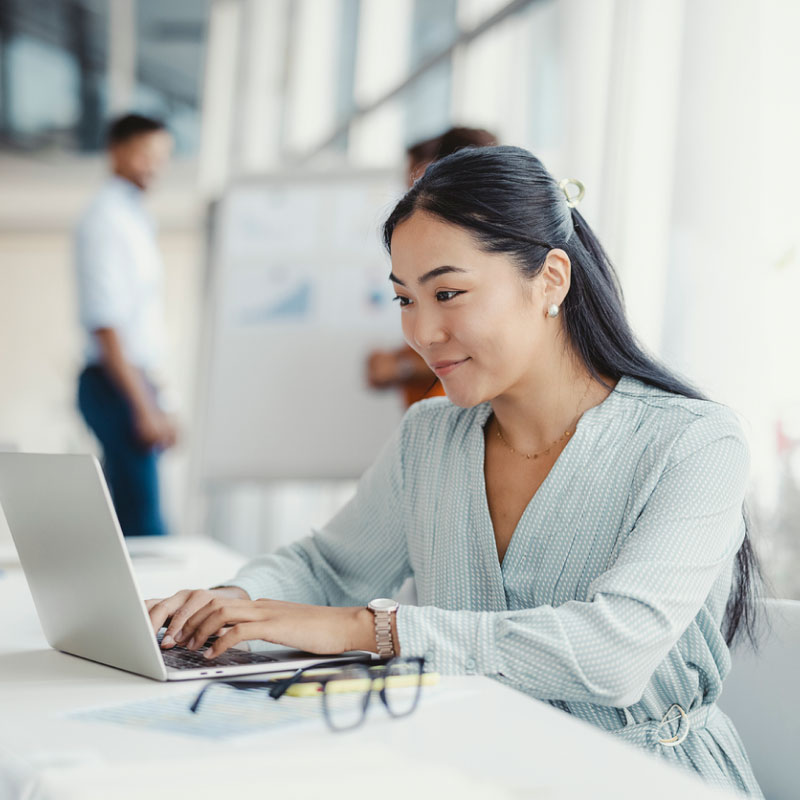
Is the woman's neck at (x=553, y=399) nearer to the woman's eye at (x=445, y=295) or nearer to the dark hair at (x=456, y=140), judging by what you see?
the woman's eye at (x=445, y=295)

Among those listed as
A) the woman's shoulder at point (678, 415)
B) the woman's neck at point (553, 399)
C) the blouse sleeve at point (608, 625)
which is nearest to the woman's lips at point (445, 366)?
the woman's neck at point (553, 399)

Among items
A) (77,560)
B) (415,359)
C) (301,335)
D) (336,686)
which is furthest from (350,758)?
(301,335)

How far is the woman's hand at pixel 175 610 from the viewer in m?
1.08

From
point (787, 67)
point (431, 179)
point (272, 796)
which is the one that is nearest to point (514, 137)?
point (787, 67)

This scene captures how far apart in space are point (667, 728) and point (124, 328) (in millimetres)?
2844

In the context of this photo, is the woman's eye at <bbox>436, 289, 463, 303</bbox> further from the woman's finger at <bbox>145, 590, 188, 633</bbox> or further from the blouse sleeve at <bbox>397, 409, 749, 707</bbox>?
the woman's finger at <bbox>145, 590, 188, 633</bbox>

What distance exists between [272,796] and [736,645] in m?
0.79

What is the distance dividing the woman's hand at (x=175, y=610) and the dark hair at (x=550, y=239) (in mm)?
567

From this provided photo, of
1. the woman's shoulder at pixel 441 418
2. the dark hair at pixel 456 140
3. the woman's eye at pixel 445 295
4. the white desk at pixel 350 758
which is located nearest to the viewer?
the white desk at pixel 350 758

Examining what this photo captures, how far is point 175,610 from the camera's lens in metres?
1.12

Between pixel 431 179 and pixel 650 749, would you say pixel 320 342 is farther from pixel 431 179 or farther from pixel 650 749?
pixel 650 749

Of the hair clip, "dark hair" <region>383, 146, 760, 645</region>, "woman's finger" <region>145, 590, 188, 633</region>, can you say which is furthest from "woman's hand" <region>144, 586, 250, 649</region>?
the hair clip

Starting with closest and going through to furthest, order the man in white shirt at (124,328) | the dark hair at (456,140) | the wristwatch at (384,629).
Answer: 1. the wristwatch at (384,629)
2. the dark hair at (456,140)
3. the man in white shirt at (124,328)

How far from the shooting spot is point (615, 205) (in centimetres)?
216
